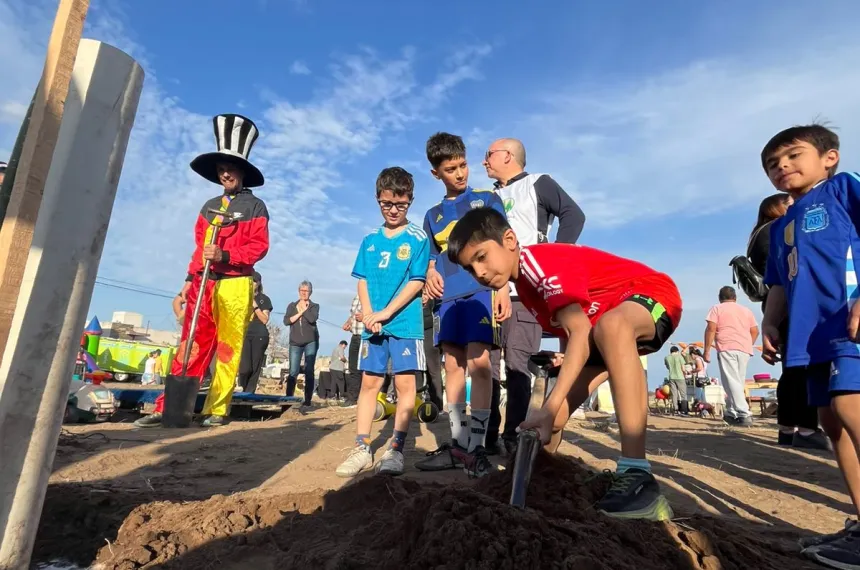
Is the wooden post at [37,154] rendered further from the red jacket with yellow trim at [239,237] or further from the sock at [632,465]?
the red jacket with yellow trim at [239,237]

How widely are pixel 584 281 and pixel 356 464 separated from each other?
1.86 m

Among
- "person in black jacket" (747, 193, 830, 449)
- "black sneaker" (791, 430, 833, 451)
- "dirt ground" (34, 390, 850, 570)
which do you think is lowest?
"dirt ground" (34, 390, 850, 570)

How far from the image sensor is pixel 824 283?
2.36 m

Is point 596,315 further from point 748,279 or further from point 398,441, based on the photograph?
point 748,279

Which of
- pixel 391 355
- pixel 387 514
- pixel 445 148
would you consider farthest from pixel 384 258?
pixel 387 514

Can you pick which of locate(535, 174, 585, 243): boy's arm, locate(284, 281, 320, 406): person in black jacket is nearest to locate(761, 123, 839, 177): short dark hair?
locate(535, 174, 585, 243): boy's arm

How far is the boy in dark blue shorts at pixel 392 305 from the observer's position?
3674mm

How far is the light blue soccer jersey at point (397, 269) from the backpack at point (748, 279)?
256 cm

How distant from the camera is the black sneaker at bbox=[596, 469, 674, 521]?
212cm

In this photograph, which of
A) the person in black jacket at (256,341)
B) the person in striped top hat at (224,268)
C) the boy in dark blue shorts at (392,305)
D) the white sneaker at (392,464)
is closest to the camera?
the white sneaker at (392,464)

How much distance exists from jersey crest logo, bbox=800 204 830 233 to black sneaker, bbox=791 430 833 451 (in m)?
3.79

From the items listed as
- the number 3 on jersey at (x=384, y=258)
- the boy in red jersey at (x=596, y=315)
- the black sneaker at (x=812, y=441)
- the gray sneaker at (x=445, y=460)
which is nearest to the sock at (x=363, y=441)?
the gray sneaker at (x=445, y=460)

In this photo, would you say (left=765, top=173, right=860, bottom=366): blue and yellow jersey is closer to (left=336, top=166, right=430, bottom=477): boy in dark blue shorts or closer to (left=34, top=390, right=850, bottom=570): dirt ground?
(left=34, top=390, right=850, bottom=570): dirt ground

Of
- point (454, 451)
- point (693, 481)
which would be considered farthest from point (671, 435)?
point (454, 451)
